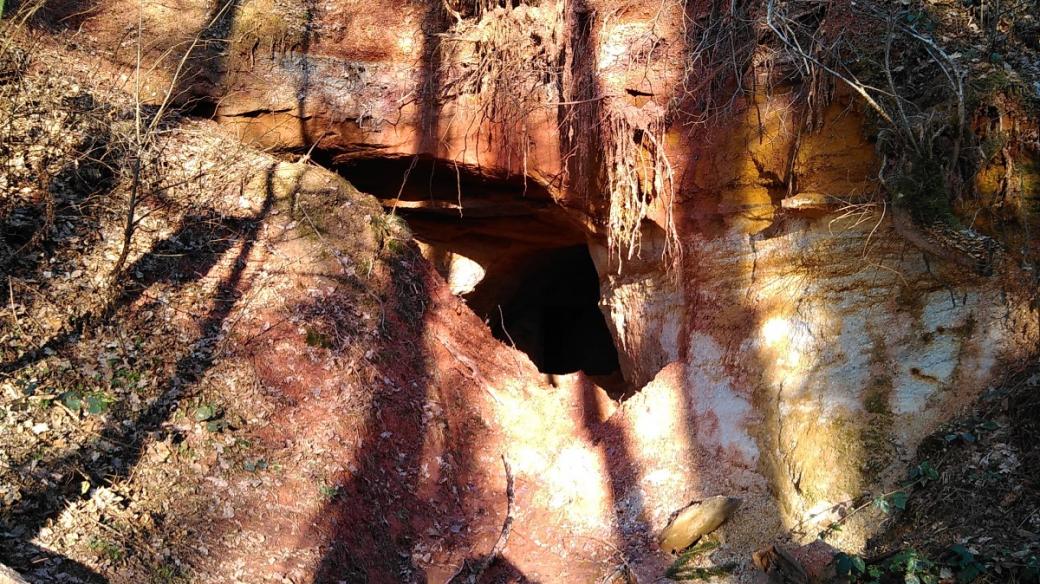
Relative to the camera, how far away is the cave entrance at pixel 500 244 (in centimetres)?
1016

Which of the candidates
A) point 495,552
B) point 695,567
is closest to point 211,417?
point 495,552

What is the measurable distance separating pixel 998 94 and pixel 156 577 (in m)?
6.83

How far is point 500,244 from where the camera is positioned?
11688 mm

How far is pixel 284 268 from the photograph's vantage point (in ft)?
26.8

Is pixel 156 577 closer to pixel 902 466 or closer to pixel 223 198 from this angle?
pixel 223 198

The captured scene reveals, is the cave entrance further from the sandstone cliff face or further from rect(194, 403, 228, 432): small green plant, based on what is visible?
rect(194, 403, 228, 432): small green plant

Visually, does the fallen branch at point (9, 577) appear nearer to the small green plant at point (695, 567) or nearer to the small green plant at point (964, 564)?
the small green plant at point (695, 567)

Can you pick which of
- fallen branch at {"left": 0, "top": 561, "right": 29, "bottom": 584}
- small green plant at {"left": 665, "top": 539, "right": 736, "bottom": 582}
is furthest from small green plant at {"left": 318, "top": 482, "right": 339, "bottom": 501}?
small green plant at {"left": 665, "top": 539, "right": 736, "bottom": 582}

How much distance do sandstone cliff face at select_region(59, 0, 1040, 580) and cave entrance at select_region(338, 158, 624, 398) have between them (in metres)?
0.52

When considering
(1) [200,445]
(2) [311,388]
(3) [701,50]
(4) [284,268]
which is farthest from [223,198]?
(3) [701,50]

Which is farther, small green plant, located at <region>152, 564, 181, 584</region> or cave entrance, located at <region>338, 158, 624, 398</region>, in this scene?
cave entrance, located at <region>338, 158, 624, 398</region>

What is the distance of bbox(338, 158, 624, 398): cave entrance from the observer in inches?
400

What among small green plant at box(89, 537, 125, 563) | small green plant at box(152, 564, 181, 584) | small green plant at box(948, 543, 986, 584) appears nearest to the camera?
small green plant at box(948, 543, 986, 584)

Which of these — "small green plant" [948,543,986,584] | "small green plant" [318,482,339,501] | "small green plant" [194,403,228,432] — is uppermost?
"small green plant" [948,543,986,584]
